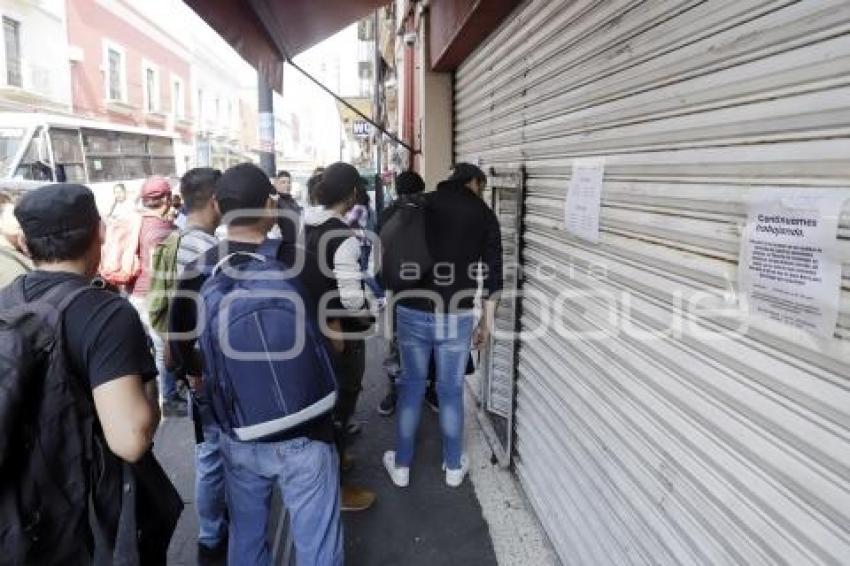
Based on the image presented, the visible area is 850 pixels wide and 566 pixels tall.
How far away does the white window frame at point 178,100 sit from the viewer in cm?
3491

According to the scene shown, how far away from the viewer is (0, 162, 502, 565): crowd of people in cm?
175

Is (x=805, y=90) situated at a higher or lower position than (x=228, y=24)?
lower

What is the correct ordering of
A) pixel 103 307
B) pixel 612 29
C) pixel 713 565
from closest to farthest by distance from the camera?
pixel 713 565, pixel 103 307, pixel 612 29

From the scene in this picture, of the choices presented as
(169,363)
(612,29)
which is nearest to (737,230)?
(612,29)

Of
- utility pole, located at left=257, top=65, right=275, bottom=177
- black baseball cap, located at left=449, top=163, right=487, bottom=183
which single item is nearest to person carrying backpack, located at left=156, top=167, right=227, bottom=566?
black baseball cap, located at left=449, top=163, right=487, bottom=183

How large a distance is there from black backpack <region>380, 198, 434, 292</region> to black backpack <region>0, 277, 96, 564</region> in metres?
1.92

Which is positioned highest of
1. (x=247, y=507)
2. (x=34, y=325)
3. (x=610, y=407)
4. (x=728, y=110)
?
(x=728, y=110)

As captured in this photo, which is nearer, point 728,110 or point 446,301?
point 728,110

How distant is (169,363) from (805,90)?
2560mm

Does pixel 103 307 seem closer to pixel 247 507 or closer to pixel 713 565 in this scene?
pixel 247 507

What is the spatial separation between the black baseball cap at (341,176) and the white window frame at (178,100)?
35.0 m

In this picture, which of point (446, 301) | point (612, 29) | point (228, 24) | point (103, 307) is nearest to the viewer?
point (103, 307)

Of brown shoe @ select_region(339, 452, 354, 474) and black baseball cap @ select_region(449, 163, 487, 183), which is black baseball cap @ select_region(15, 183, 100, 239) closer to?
black baseball cap @ select_region(449, 163, 487, 183)

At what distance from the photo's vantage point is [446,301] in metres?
3.52
